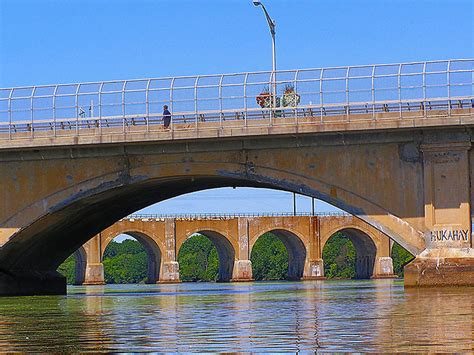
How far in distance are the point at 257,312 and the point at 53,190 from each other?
2149 cm

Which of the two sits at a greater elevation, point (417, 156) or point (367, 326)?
point (417, 156)

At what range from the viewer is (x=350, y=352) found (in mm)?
16203

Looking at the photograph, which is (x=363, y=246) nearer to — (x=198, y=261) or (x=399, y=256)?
(x=399, y=256)

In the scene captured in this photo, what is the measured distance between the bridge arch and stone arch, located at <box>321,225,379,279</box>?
2012 inches

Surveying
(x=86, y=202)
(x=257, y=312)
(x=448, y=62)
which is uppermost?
(x=448, y=62)

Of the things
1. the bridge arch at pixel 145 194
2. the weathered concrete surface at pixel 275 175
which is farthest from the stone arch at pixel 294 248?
the weathered concrete surface at pixel 275 175

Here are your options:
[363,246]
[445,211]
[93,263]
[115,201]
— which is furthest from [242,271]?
[445,211]

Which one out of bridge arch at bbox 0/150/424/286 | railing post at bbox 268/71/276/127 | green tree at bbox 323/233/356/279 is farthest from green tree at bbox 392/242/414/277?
railing post at bbox 268/71/276/127

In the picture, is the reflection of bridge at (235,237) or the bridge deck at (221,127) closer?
the bridge deck at (221,127)

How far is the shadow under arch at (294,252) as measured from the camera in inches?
4135

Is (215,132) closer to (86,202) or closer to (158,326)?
(86,202)

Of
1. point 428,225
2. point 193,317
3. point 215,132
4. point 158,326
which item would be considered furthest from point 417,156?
point 158,326

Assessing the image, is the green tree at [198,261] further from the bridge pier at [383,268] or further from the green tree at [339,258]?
the bridge pier at [383,268]

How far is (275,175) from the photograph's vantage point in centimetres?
4528
